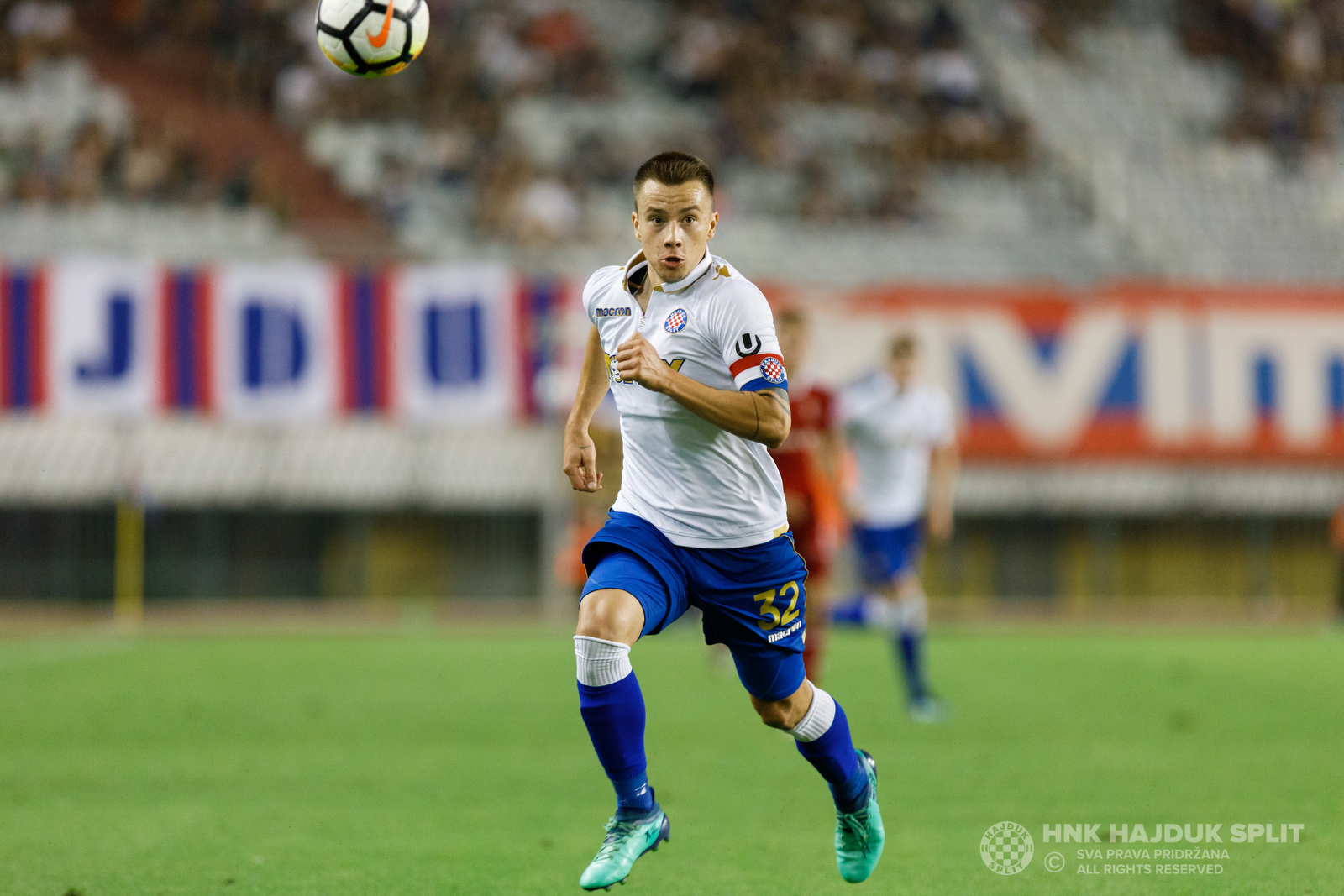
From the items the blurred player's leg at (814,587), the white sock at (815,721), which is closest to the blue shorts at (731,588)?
the white sock at (815,721)

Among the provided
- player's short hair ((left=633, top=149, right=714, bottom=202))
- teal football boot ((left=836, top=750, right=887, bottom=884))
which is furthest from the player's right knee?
player's short hair ((left=633, top=149, right=714, bottom=202))

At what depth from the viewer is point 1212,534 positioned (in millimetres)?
20844

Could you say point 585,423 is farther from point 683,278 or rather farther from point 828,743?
point 828,743

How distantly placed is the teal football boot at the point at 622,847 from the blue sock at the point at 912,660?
18.0 feet

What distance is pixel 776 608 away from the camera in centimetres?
474

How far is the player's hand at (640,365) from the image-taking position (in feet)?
14.0

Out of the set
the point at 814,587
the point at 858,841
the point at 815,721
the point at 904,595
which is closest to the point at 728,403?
the point at 815,721

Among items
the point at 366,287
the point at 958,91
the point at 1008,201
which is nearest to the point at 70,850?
the point at 366,287

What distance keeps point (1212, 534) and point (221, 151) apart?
1560 cm

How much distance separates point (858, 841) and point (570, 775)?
8.99 ft

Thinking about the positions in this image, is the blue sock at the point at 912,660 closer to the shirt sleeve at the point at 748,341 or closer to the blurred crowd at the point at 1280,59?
the shirt sleeve at the point at 748,341

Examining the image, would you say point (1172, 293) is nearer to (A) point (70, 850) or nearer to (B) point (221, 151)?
(B) point (221, 151)

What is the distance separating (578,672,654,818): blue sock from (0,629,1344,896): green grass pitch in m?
0.54

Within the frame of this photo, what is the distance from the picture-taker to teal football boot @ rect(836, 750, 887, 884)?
192 inches
